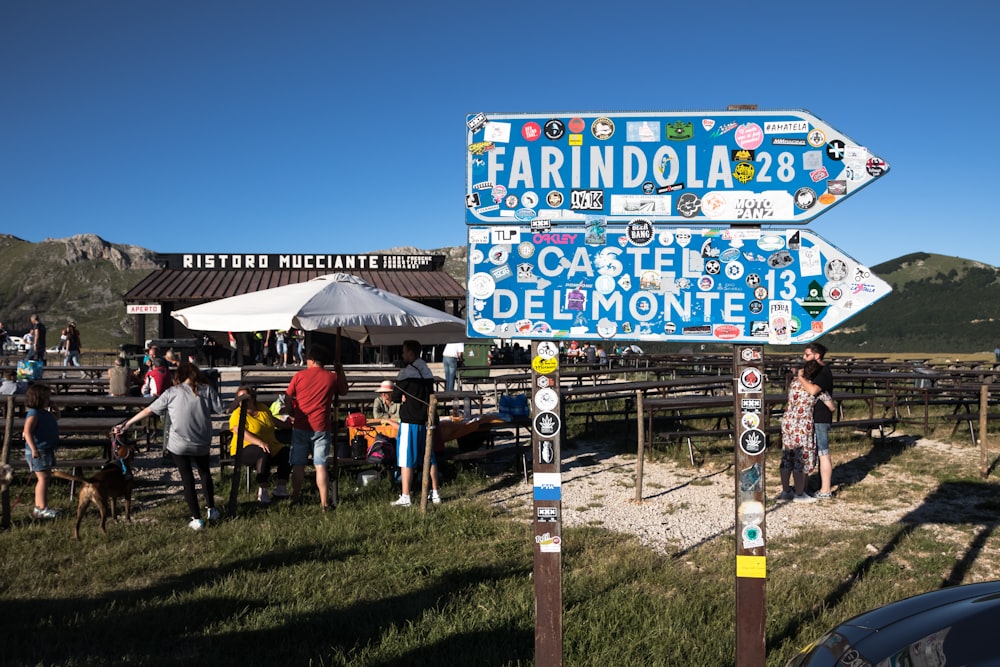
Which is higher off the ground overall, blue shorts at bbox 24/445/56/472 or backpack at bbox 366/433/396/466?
blue shorts at bbox 24/445/56/472

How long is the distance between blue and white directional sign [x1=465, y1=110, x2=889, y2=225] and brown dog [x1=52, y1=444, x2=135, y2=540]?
176 inches

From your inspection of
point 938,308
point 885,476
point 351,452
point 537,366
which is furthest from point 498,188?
point 938,308

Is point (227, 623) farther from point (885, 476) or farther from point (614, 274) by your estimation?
point (885, 476)

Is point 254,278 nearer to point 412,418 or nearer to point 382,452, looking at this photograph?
point 382,452

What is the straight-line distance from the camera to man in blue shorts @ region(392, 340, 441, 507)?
7.31 metres

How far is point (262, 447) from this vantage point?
24.7ft

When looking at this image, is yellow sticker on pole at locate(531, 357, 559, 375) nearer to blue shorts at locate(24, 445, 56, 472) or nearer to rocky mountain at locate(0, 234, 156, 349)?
blue shorts at locate(24, 445, 56, 472)

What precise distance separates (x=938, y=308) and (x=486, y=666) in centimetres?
11126

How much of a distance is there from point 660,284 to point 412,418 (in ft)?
14.5

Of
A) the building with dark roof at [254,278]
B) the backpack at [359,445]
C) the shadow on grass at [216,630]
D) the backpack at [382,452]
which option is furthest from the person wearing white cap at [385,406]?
the building with dark roof at [254,278]

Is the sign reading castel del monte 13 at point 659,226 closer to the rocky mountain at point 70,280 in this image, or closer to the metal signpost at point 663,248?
the metal signpost at point 663,248

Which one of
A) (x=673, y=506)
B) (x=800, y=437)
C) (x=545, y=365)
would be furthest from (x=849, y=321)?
(x=545, y=365)

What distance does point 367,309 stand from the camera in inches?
312

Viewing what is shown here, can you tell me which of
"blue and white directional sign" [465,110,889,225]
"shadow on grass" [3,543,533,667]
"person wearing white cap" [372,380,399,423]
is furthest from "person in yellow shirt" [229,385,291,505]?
"blue and white directional sign" [465,110,889,225]
